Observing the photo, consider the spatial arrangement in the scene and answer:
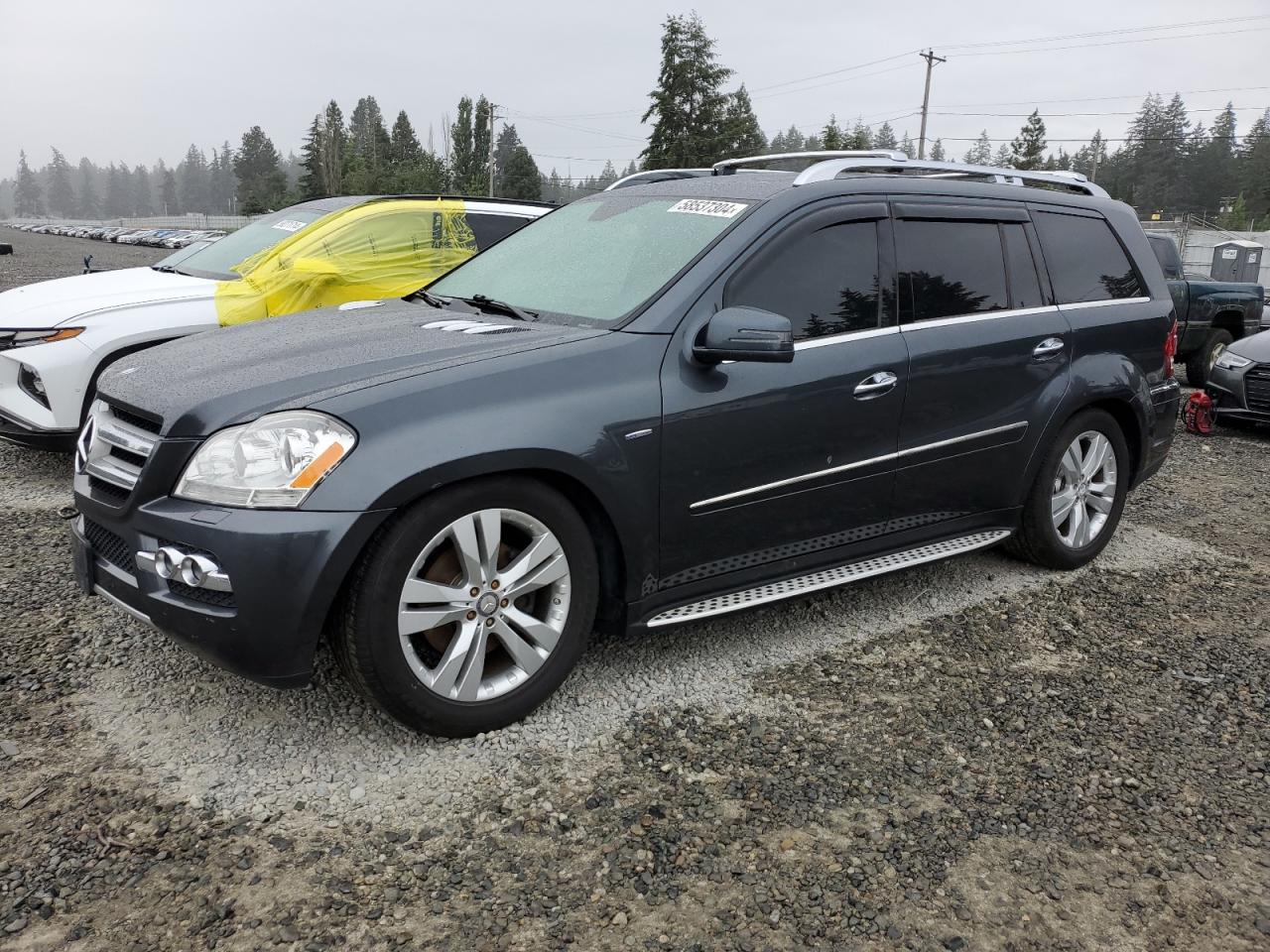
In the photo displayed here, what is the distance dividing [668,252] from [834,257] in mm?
628

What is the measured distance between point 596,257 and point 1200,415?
7.07m

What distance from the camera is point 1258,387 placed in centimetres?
885

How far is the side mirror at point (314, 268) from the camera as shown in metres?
6.41

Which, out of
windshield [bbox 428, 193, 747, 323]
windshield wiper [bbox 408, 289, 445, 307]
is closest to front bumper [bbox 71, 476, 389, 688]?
windshield [bbox 428, 193, 747, 323]

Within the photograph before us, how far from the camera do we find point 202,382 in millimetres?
3113

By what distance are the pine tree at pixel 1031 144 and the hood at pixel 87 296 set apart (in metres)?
85.1

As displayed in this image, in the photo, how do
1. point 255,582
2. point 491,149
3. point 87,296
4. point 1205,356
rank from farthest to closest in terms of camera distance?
point 491,149
point 1205,356
point 87,296
point 255,582

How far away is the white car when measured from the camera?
18.0ft

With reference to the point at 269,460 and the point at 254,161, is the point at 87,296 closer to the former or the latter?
the point at 269,460

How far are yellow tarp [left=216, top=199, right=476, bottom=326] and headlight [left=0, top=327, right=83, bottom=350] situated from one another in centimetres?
83

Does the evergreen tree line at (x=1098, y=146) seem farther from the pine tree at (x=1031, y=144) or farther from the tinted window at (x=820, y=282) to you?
the tinted window at (x=820, y=282)

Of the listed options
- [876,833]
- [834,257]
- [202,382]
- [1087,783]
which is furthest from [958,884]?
[202,382]

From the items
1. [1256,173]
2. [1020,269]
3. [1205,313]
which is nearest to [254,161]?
[1256,173]

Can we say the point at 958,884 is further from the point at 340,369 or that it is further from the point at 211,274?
the point at 211,274
